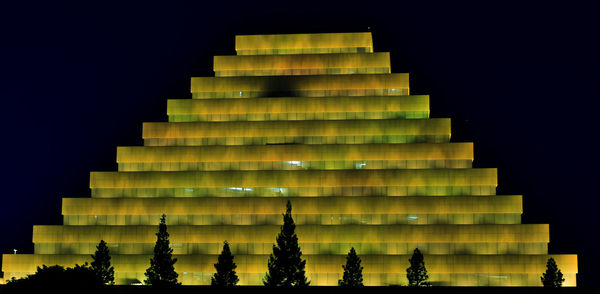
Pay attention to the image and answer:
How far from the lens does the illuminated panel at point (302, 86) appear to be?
3780 inches

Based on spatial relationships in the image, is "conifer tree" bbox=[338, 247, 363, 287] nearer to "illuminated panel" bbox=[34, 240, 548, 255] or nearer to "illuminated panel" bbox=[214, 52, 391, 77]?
"illuminated panel" bbox=[34, 240, 548, 255]

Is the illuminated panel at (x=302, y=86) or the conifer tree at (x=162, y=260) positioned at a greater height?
the illuminated panel at (x=302, y=86)

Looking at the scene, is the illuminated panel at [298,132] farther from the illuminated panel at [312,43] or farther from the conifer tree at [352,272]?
the conifer tree at [352,272]

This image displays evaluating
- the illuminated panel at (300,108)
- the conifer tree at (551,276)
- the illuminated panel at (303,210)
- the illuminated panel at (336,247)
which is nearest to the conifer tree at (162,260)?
the illuminated panel at (336,247)

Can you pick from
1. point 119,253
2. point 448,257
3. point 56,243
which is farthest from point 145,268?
point 448,257

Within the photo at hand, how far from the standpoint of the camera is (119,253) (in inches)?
3583

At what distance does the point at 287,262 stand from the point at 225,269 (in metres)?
5.23

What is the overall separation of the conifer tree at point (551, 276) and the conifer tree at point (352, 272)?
609 inches

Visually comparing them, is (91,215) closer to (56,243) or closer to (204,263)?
(56,243)

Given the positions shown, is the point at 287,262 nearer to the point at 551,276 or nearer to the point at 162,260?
the point at 162,260

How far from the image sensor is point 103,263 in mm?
84562

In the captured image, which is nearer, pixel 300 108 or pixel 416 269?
pixel 416 269

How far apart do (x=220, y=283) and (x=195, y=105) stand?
2132 cm

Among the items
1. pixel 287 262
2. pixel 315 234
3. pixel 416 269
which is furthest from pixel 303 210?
pixel 416 269
